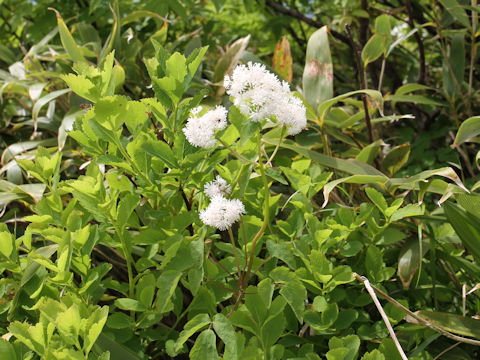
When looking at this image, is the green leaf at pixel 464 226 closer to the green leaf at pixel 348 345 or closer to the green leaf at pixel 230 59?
the green leaf at pixel 348 345

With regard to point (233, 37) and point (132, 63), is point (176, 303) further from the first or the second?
point (233, 37)

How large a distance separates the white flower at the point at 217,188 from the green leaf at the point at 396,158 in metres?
0.50

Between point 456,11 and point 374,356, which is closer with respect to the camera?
point 374,356

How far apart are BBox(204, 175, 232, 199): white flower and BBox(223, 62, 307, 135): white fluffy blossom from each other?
0.37 feet

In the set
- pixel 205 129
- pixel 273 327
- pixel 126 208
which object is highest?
pixel 205 129

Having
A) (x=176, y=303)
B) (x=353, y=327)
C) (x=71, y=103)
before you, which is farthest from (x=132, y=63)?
(x=353, y=327)

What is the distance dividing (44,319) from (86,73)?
339 millimetres

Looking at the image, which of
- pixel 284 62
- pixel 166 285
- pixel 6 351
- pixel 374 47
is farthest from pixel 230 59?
pixel 6 351

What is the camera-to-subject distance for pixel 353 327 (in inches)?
34.5

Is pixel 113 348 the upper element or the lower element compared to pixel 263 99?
lower

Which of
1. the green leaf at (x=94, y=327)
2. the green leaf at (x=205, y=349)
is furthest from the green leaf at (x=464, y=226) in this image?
the green leaf at (x=94, y=327)

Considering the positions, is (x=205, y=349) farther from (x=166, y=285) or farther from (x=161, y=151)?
(x=161, y=151)

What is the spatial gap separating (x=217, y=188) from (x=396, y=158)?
549 mm

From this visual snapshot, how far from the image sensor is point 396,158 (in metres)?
→ 1.12
